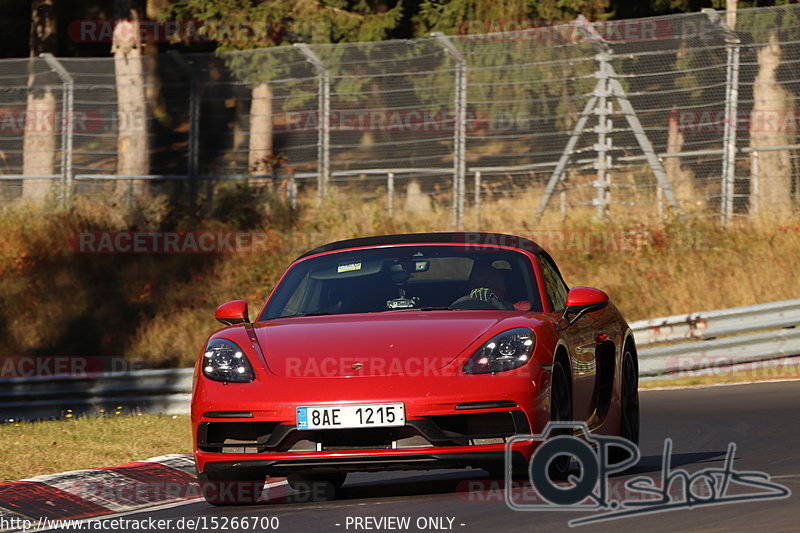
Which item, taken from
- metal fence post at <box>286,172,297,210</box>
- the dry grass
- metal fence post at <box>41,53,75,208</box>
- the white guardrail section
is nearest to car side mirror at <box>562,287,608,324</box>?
the dry grass

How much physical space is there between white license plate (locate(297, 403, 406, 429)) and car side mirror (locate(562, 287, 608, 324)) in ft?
4.84

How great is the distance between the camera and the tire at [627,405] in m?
9.23

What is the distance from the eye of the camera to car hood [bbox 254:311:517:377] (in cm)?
750

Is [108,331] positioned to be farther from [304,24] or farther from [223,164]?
[304,24]

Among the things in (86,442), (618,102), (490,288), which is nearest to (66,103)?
(618,102)

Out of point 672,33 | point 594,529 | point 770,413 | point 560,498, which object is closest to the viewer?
point 594,529

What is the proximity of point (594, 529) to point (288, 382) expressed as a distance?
169cm

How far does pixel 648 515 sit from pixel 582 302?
5.47ft

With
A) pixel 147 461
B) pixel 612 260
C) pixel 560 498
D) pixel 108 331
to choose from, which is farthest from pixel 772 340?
pixel 108 331

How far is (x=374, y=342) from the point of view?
7.70 metres

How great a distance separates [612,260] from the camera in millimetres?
21625

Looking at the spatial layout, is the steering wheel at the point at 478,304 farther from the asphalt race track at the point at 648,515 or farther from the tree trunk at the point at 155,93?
the tree trunk at the point at 155,93

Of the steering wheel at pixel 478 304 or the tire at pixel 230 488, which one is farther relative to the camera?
the steering wheel at pixel 478 304

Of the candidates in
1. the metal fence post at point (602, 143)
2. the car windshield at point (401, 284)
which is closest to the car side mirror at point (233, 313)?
the car windshield at point (401, 284)
